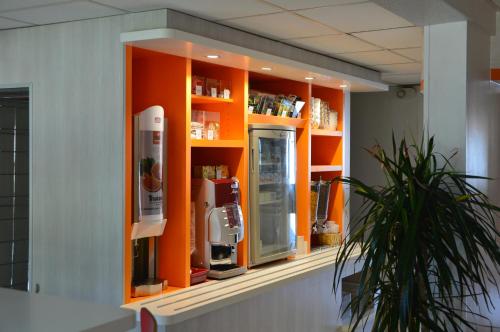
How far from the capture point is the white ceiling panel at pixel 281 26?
3826mm

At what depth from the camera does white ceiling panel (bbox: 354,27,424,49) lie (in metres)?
4.24

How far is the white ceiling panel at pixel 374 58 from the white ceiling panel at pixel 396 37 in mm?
304

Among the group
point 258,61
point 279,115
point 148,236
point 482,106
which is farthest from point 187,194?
point 482,106

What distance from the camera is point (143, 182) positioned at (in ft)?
12.8

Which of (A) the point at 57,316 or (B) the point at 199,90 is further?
(B) the point at 199,90

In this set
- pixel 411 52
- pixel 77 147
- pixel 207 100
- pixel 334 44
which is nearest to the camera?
pixel 77 147

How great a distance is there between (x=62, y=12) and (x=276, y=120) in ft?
6.49

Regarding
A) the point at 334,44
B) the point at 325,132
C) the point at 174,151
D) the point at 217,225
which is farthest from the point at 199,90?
the point at 325,132

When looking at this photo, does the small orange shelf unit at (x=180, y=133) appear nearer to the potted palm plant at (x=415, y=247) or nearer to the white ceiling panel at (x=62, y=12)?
the white ceiling panel at (x=62, y=12)

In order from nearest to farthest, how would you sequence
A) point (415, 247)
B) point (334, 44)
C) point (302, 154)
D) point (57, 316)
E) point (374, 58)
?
point (57, 316) → point (415, 247) → point (334, 44) → point (374, 58) → point (302, 154)

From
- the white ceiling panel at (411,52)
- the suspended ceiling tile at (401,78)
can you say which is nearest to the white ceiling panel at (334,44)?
the white ceiling panel at (411,52)

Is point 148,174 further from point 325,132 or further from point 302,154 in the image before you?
point 325,132

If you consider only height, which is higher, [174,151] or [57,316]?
[174,151]

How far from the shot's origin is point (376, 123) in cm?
770
